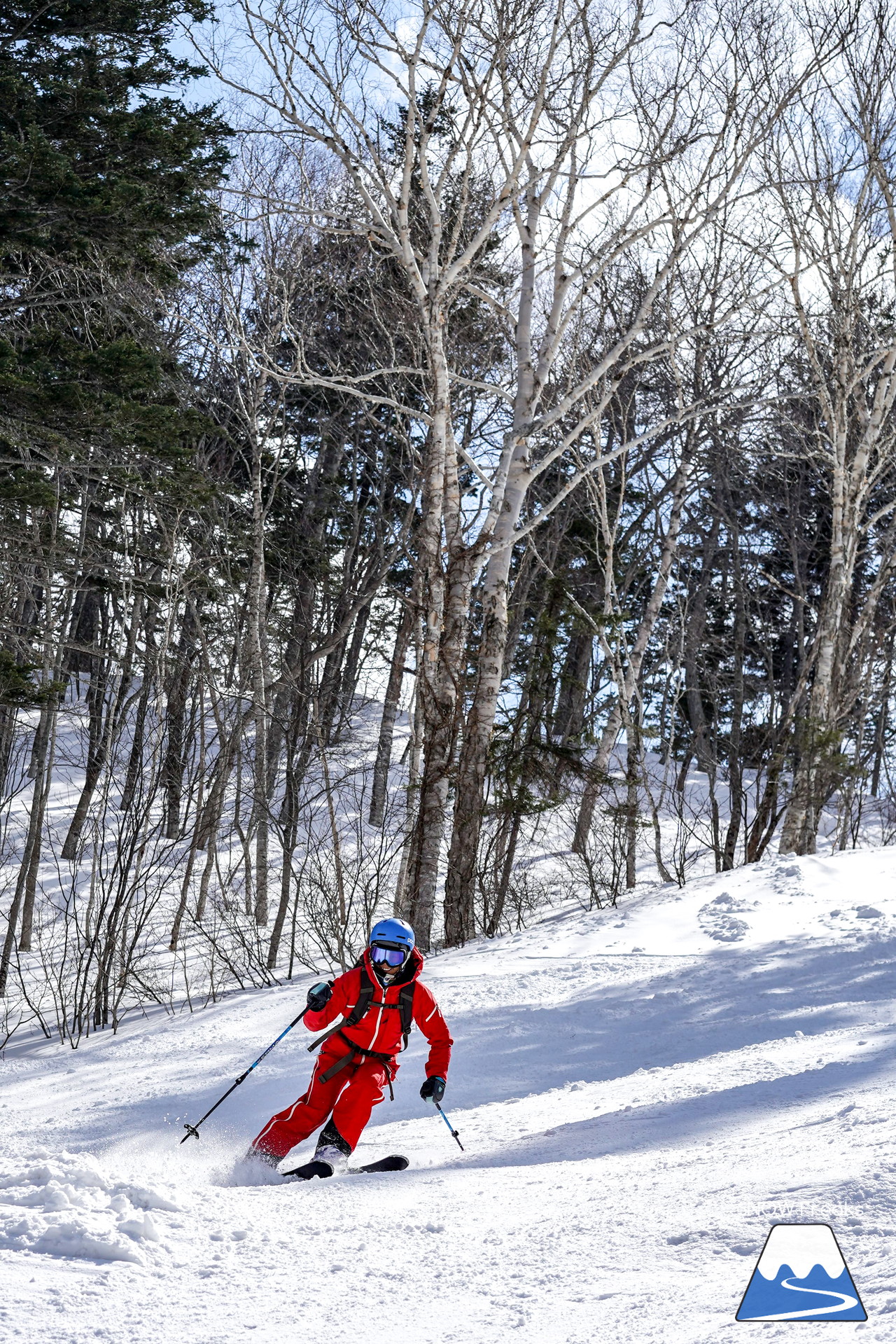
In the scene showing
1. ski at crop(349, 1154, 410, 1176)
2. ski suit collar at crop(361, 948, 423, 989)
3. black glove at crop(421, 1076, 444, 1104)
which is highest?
ski suit collar at crop(361, 948, 423, 989)

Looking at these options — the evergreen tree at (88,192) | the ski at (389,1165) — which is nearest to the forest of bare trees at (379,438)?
the evergreen tree at (88,192)

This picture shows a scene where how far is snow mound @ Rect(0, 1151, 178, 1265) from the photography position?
9.92 feet

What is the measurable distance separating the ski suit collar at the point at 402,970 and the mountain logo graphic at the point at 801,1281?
106 inches

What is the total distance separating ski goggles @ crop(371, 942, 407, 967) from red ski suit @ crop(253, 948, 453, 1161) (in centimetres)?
4

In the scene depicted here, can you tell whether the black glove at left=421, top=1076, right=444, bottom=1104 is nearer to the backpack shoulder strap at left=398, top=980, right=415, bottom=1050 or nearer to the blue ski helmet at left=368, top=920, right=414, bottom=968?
the backpack shoulder strap at left=398, top=980, right=415, bottom=1050

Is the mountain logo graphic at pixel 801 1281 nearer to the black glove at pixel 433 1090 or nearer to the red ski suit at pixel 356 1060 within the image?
the black glove at pixel 433 1090

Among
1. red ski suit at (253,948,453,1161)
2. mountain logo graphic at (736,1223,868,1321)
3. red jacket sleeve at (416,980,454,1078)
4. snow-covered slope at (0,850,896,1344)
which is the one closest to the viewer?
mountain logo graphic at (736,1223,868,1321)

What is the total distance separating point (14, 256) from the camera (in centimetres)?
929

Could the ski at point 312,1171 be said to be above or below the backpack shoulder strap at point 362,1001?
below

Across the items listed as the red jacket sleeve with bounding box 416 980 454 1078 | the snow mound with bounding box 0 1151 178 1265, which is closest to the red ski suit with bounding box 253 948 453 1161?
the red jacket sleeve with bounding box 416 980 454 1078

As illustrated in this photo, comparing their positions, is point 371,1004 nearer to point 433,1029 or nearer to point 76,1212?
point 433,1029

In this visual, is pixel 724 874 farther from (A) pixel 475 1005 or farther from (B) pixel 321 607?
(B) pixel 321 607

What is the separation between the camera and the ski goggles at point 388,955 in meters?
5.25

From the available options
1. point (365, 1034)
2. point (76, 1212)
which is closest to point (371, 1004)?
point (365, 1034)
